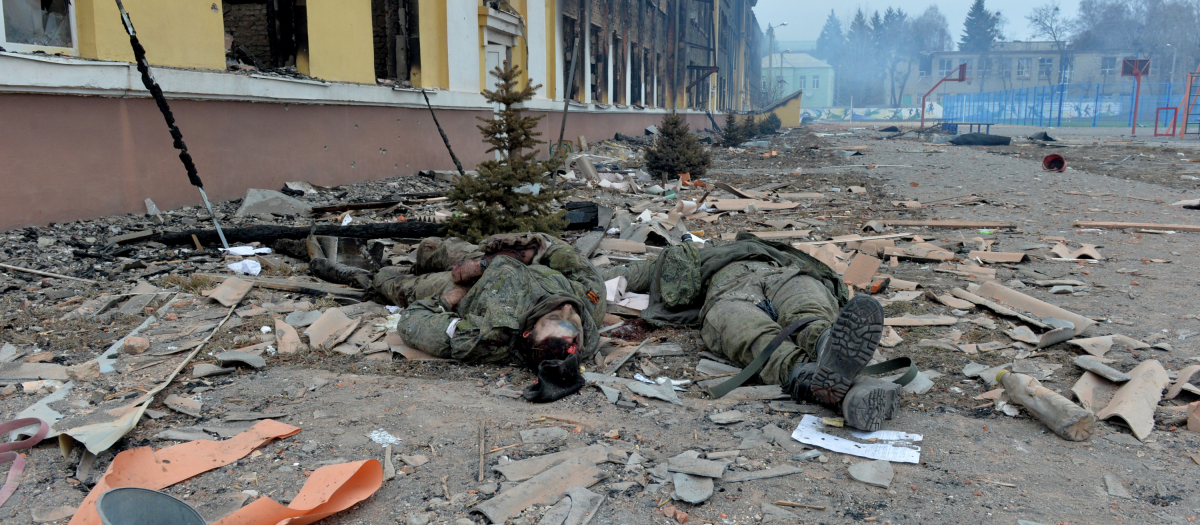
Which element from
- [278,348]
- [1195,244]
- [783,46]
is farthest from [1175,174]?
[783,46]

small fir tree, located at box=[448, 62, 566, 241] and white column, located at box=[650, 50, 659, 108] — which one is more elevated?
white column, located at box=[650, 50, 659, 108]

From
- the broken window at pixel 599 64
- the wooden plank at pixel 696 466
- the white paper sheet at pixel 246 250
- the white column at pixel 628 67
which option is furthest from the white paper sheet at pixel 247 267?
the white column at pixel 628 67

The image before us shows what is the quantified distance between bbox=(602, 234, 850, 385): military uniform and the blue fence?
42.4 m

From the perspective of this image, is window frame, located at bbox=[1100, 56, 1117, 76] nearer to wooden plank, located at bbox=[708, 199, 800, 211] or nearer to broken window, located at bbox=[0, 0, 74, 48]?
wooden plank, located at bbox=[708, 199, 800, 211]

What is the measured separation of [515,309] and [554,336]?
475mm

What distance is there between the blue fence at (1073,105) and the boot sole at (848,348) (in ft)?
144

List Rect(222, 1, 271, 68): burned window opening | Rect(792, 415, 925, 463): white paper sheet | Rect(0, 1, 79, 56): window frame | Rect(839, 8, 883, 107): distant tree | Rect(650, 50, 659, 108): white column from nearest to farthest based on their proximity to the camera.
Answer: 1. Rect(792, 415, 925, 463): white paper sheet
2. Rect(0, 1, 79, 56): window frame
3. Rect(222, 1, 271, 68): burned window opening
4. Rect(650, 50, 659, 108): white column
5. Rect(839, 8, 883, 107): distant tree

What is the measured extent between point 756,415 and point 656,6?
28.6m

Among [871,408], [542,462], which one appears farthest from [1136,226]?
[542,462]

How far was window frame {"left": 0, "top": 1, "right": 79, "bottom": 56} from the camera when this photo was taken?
5707mm

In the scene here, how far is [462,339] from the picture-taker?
3.86 metres

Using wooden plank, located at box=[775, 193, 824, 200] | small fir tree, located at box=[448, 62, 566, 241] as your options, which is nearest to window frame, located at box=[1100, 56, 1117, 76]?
wooden plank, located at box=[775, 193, 824, 200]

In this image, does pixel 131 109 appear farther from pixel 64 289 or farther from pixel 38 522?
pixel 38 522

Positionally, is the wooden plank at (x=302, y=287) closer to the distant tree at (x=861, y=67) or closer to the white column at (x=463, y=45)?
the white column at (x=463, y=45)
